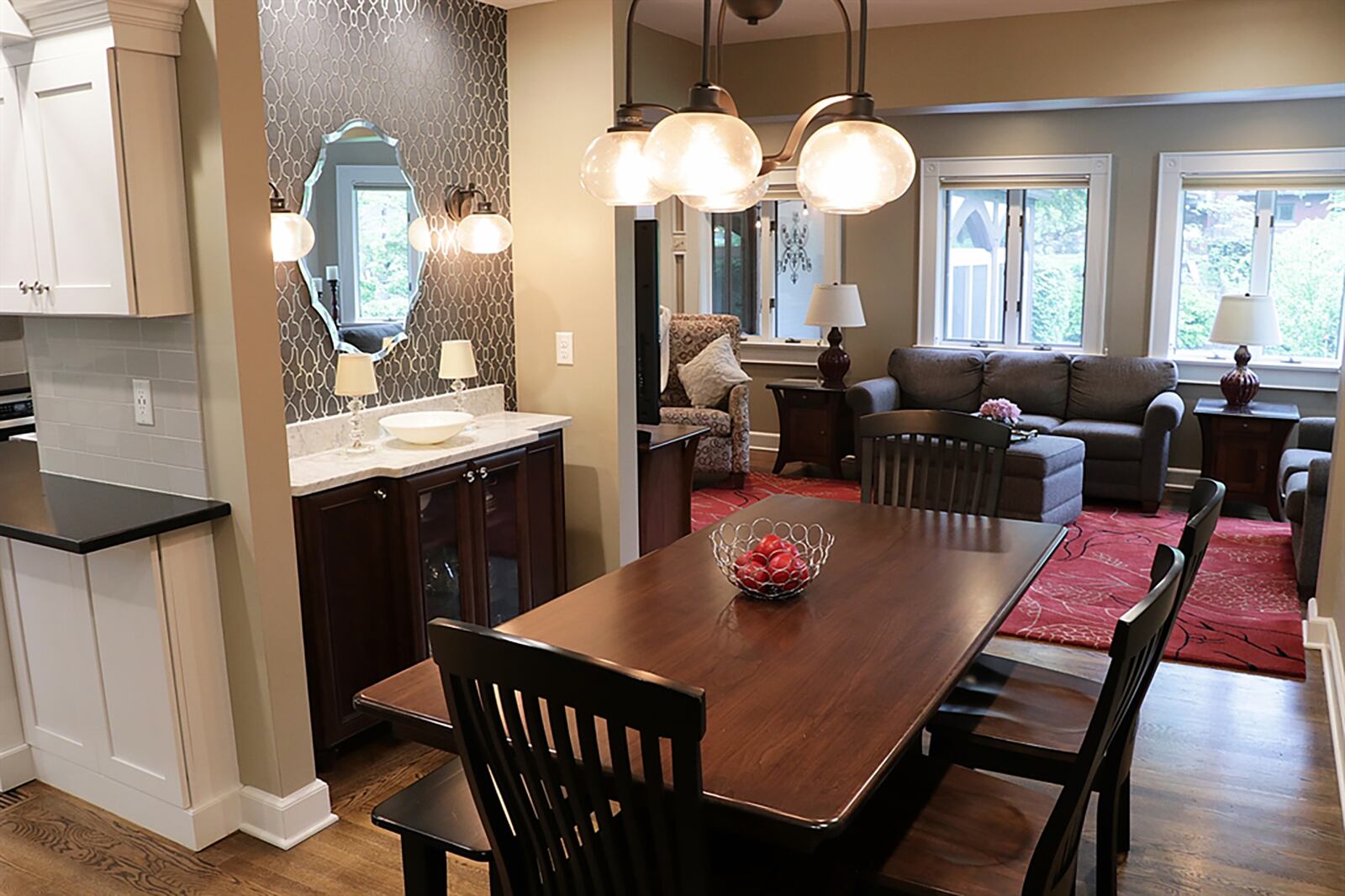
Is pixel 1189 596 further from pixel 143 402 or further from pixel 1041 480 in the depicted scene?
pixel 143 402

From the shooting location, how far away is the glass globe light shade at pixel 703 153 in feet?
6.57

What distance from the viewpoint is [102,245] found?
2.66 meters

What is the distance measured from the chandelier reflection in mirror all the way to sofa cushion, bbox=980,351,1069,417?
515 cm

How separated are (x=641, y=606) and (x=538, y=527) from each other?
1744mm

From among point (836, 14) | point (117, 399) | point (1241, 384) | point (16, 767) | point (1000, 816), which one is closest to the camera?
point (1000, 816)

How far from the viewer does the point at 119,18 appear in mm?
2506

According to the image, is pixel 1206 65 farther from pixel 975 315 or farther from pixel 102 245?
pixel 102 245

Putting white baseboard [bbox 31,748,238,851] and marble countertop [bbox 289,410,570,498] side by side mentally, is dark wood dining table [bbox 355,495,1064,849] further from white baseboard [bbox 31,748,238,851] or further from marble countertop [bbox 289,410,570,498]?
white baseboard [bbox 31,748,238,851]

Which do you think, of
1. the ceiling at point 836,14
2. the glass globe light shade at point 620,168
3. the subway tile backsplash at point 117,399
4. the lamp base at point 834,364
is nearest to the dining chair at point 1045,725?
the glass globe light shade at point 620,168

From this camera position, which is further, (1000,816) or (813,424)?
(813,424)

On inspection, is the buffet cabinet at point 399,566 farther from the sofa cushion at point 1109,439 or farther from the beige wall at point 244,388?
the sofa cushion at point 1109,439

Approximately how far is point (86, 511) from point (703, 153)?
1861 mm

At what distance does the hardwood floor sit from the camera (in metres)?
2.68

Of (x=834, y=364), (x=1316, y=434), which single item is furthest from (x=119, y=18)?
(x=1316, y=434)
